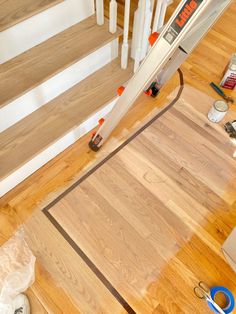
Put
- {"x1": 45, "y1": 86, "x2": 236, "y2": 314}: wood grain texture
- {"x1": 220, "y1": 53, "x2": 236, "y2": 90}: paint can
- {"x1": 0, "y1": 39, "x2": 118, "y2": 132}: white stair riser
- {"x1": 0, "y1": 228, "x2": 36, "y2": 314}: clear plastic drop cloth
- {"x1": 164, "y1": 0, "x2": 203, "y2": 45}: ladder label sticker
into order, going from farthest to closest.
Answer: {"x1": 220, "y1": 53, "x2": 236, "y2": 90}: paint can
{"x1": 0, "y1": 39, "x2": 118, "y2": 132}: white stair riser
{"x1": 45, "y1": 86, "x2": 236, "y2": 314}: wood grain texture
{"x1": 0, "y1": 228, "x2": 36, "y2": 314}: clear plastic drop cloth
{"x1": 164, "y1": 0, "x2": 203, "y2": 45}: ladder label sticker

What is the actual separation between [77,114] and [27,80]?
290mm

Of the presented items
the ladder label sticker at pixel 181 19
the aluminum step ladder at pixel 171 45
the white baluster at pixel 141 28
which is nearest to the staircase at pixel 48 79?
the white baluster at pixel 141 28

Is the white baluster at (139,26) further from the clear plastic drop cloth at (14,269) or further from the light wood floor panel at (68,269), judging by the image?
the clear plastic drop cloth at (14,269)

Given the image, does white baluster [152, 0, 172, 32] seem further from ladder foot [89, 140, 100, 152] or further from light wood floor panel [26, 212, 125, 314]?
light wood floor panel [26, 212, 125, 314]

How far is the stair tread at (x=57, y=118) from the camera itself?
131cm

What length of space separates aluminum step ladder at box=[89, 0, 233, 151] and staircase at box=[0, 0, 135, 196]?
208 millimetres

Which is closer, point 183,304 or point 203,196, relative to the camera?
point 183,304

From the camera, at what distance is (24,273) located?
3.74 ft

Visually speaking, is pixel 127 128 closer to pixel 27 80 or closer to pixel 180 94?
pixel 180 94

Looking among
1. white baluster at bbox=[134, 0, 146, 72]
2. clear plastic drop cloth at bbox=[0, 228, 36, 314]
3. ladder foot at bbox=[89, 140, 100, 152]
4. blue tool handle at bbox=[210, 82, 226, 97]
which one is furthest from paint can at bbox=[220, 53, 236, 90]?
clear plastic drop cloth at bbox=[0, 228, 36, 314]

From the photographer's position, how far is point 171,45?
0.75m

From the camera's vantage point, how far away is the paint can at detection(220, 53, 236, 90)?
157 centimetres

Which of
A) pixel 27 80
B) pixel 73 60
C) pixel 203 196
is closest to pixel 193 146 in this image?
pixel 203 196

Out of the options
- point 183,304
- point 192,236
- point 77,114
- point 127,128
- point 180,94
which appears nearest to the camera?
point 183,304
